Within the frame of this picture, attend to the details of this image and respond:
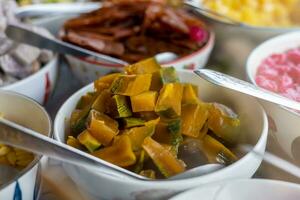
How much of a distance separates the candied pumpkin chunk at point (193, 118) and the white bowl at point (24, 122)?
0.56ft

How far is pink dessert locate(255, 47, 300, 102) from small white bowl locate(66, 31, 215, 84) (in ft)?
0.39

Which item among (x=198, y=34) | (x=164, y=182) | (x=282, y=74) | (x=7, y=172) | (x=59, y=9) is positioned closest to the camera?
(x=164, y=182)

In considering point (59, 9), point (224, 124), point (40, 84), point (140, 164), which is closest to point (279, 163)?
point (224, 124)

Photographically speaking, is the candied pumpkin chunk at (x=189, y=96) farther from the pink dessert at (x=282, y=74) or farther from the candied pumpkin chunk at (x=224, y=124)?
the pink dessert at (x=282, y=74)

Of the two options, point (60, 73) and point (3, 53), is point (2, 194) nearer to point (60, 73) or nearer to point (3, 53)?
point (3, 53)

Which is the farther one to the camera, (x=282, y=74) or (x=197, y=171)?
(x=282, y=74)

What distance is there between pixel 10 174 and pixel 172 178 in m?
0.22

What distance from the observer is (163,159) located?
0.57m

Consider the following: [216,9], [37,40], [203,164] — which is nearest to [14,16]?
[37,40]

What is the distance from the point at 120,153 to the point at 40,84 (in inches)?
12.7

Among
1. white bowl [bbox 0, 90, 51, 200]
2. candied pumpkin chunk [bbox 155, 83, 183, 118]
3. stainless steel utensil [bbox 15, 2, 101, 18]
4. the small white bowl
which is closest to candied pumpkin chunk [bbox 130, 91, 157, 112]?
candied pumpkin chunk [bbox 155, 83, 183, 118]

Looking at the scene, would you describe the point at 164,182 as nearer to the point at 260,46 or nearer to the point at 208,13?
the point at 260,46

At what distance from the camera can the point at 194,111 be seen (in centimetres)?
61

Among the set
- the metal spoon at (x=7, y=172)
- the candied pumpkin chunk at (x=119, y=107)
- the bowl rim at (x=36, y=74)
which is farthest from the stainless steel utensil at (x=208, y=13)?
the metal spoon at (x=7, y=172)
